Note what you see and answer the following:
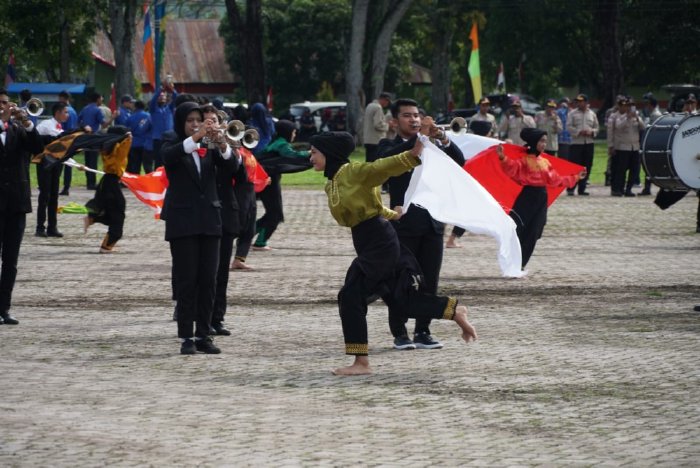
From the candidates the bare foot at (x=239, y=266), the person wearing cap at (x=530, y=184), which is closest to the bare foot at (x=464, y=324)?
the person wearing cap at (x=530, y=184)

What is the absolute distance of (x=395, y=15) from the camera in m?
48.2

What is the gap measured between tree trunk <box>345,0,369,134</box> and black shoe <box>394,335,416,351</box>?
38.1 metres

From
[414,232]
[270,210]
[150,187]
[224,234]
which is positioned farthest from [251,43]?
[414,232]

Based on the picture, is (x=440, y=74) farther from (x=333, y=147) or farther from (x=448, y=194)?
(x=333, y=147)

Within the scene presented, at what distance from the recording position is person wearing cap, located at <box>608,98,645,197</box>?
93.2 ft

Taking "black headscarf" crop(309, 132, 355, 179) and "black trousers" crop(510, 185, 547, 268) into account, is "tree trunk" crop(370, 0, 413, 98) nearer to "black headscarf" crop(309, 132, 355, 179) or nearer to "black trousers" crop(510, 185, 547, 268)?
"black trousers" crop(510, 185, 547, 268)

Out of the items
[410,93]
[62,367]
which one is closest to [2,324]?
[62,367]

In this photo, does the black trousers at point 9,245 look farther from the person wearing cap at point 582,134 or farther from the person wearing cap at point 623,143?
the person wearing cap at point 582,134

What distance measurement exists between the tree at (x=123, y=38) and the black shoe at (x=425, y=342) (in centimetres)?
4061

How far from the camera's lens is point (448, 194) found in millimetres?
10914

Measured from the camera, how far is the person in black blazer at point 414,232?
34.8 ft

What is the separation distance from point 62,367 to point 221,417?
7.05 feet

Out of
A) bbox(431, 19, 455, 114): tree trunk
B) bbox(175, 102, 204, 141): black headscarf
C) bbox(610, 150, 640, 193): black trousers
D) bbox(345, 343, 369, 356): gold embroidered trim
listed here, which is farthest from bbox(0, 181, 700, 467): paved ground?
bbox(431, 19, 455, 114): tree trunk

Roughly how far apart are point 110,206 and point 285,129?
2.46m
